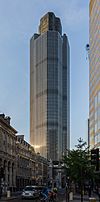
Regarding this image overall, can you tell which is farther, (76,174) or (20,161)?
(20,161)

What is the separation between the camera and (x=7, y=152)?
110562 millimetres

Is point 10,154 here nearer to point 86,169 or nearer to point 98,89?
point 98,89

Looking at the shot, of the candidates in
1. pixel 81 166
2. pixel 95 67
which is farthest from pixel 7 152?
pixel 81 166

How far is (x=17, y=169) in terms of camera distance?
134m

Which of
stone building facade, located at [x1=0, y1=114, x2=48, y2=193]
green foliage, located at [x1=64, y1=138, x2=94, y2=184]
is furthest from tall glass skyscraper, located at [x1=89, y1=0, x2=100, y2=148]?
green foliage, located at [x1=64, y1=138, x2=94, y2=184]

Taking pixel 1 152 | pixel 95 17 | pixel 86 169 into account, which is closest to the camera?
pixel 86 169

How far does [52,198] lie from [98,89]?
2546 inches

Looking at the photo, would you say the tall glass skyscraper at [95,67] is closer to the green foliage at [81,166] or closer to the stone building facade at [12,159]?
the stone building facade at [12,159]

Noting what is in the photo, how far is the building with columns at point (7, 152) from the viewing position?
337 ft

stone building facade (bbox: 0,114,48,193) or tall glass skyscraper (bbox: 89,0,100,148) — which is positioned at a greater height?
tall glass skyscraper (bbox: 89,0,100,148)

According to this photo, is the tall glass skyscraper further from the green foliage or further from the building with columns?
the green foliage

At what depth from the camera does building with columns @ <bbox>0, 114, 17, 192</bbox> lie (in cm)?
10286

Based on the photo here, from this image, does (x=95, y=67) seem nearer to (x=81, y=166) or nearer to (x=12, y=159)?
(x=12, y=159)

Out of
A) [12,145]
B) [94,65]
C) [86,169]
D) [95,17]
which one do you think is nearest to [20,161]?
[12,145]
